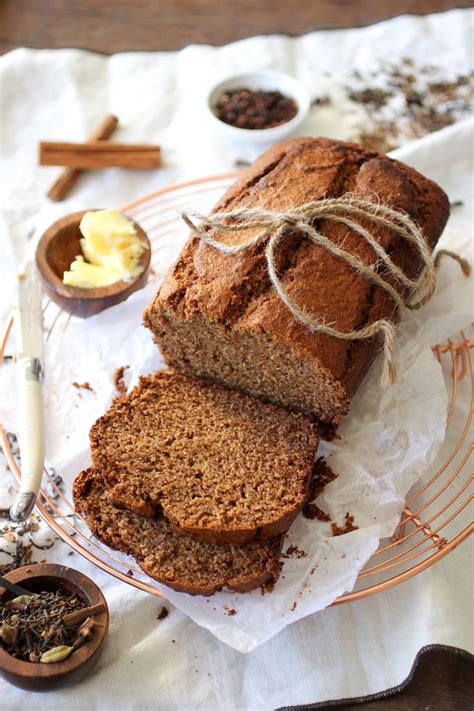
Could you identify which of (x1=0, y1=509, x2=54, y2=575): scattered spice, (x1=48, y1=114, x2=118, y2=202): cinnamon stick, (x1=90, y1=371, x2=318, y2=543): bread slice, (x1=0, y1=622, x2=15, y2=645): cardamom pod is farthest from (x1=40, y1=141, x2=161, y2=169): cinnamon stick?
(x1=0, y1=622, x2=15, y2=645): cardamom pod

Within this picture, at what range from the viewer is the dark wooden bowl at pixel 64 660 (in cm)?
226

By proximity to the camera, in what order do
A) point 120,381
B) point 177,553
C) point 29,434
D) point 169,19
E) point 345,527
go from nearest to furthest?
point 177,553
point 345,527
point 29,434
point 120,381
point 169,19

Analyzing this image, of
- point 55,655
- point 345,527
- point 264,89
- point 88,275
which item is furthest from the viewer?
point 264,89

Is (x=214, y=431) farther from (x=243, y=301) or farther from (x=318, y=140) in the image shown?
(x=318, y=140)

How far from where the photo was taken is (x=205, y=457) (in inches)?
106

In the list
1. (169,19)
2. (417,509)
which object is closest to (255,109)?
(169,19)

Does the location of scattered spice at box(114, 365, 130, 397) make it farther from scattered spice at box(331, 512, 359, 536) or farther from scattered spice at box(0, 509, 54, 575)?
scattered spice at box(331, 512, 359, 536)

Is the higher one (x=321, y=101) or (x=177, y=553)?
(x=321, y=101)

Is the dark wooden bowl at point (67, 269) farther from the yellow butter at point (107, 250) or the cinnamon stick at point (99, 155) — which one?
the cinnamon stick at point (99, 155)

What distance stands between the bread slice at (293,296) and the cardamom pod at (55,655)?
1118mm

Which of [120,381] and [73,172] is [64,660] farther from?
[73,172]

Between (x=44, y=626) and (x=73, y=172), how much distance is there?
2458 mm

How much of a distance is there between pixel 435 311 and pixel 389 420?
609mm

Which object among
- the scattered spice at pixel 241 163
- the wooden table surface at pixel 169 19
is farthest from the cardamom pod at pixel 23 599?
the wooden table surface at pixel 169 19
